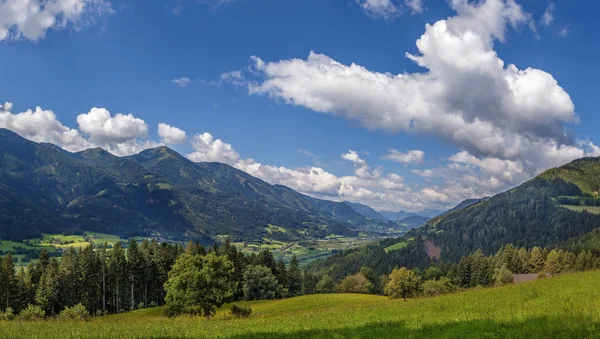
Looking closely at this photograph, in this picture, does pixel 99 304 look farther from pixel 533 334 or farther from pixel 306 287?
pixel 533 334

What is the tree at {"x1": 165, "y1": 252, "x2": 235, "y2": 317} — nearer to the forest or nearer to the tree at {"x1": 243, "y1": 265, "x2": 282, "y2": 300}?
the forest

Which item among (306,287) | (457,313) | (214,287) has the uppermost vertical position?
(457,313)

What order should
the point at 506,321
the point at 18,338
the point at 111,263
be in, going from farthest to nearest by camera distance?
1. the point at 111,263
2. the point at 18,338
3. the point at 506,321

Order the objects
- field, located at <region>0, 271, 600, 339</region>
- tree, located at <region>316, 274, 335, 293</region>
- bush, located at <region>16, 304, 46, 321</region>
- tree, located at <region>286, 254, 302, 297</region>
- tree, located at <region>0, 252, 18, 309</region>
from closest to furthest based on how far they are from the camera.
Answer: field, located at <region>0, 271, 600, 339</region> < bush, located at <region>16, 304, 46, 321</region> < tree, located at <region>0, 252, 18, 309</region> < tree, located at <region>286, 254, 302, 297</region> < tree, located at <region>316, 274, 335, 293</region>

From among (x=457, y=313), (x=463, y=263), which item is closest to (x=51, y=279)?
(x=457, y=313)

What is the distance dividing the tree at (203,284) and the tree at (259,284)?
2223 inches

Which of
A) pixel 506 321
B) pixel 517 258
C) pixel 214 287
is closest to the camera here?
pixel 506 321

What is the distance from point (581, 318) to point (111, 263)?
332 ft

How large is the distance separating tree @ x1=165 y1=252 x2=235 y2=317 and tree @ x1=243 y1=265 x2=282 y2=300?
56.5 meters

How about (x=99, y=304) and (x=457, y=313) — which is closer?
(x=457, y=313)

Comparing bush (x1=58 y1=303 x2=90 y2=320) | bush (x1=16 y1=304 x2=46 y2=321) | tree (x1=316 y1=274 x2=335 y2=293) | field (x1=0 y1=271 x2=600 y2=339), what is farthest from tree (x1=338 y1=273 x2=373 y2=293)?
field (x1=0 y1=271 x2=600 y2=339)

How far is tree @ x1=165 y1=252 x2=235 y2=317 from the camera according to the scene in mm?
49219

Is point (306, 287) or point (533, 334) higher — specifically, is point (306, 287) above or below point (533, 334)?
below

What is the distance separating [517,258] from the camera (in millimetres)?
147375
